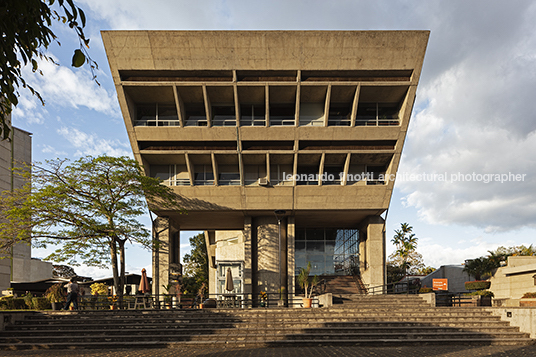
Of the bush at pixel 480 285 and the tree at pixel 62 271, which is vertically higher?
the bush at pixel 480 285

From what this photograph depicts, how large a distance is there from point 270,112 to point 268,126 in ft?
7.68

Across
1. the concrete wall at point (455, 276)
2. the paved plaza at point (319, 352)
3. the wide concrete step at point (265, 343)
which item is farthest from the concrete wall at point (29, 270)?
the concrete wall at point (455, 276)

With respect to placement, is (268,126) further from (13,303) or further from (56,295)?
(13,303)

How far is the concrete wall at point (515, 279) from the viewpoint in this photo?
77.0 ft

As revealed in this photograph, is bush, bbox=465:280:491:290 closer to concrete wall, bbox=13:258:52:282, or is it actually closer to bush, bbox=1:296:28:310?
bush, bbox=1:296:28:310

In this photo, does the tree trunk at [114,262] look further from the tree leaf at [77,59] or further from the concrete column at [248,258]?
the tree leaf at [77,59]

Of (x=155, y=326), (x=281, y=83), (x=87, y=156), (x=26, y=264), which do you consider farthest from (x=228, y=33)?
(x=26, y=264)

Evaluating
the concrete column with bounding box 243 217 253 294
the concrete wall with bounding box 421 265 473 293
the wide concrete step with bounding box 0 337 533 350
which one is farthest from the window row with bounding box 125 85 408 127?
the concrete wall with bounding box 421 265 473 293

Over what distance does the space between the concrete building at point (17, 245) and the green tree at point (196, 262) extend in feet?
65.6

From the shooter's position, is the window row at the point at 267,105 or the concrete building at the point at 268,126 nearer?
the concrete building at the point at 268,126

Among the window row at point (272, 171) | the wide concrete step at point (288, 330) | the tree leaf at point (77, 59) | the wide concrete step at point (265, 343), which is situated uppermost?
the window row at point (272, 171)

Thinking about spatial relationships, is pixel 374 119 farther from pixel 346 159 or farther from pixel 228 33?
pixel 228 33

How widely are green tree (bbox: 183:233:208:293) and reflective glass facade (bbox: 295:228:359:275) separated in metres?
24.3

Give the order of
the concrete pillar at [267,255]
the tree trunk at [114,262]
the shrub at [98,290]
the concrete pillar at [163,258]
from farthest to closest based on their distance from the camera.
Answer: the concrete pillar at [267,255], the concrete pillar at [163,258], the tree trunk at [114,262], the shrub at [98,290]
